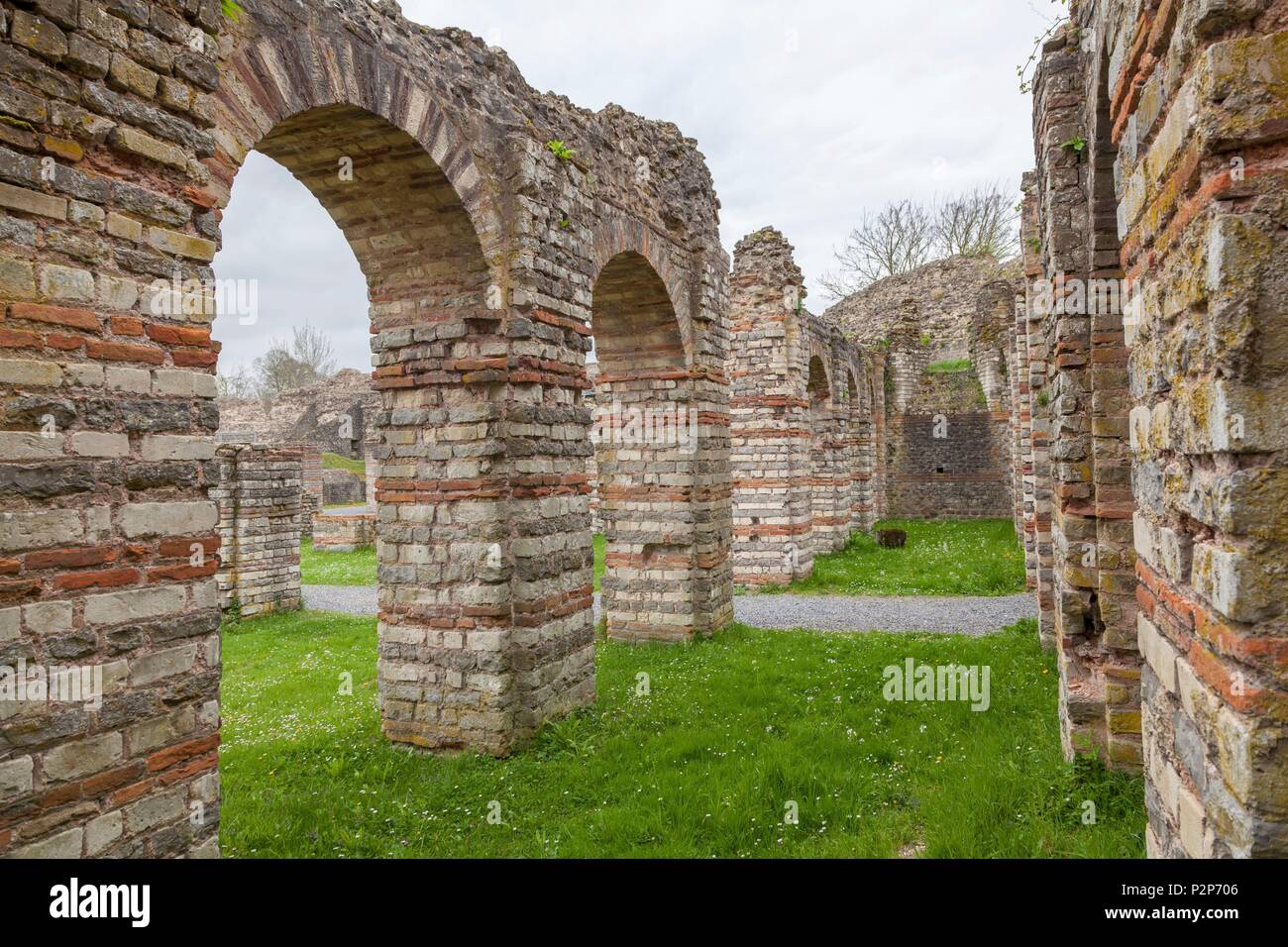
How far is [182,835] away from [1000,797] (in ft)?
15.3

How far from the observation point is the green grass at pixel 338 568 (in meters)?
17.4

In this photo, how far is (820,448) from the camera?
19.7 m

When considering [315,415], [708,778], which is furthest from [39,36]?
[315,415]

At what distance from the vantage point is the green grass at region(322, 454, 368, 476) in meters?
32.8

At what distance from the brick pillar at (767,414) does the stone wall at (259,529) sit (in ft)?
26.3

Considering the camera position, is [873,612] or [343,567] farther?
[343,567]

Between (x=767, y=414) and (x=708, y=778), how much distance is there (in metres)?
10.3

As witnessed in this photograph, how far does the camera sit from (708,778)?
5.70 m

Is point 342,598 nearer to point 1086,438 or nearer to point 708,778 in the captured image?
point 708,778

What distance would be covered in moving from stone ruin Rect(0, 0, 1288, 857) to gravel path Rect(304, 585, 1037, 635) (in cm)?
292

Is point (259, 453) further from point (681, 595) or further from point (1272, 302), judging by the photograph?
point (1272, 302)

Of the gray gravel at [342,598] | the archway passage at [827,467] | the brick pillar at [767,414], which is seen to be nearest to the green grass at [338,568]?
the gray gravel at [342,598]

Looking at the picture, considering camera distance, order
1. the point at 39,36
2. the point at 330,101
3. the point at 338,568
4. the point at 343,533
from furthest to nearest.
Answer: the point at 343,533 → the point at 338,568 → the point at 330,101 → the point at 39,36

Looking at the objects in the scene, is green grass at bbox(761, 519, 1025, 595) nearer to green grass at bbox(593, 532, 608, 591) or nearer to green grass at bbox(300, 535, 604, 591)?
green grass at bbox(593, 532, 608, 591)
